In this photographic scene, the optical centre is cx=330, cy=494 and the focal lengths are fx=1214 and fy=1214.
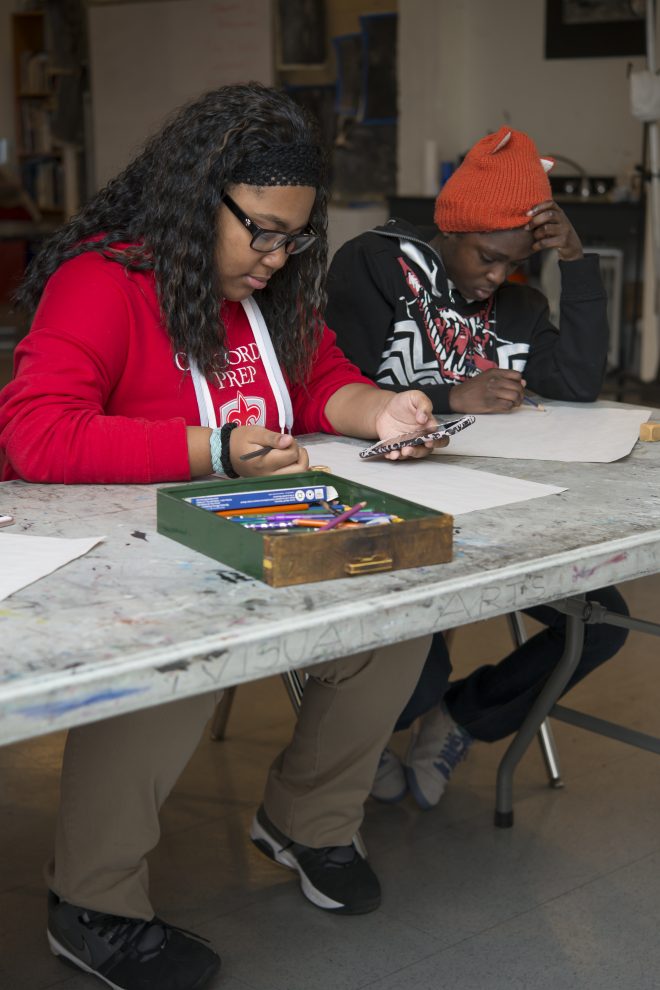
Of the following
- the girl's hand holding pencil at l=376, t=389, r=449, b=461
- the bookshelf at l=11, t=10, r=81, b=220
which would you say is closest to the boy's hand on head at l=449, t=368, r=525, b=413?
the girl's hand holding pencil at l=376, t=389, r=449, b=461

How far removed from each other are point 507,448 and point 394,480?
0.27 m

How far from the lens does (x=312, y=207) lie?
→ 68.5 inches

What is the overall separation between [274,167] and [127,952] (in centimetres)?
104

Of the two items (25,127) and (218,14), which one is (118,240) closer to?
(218,14)

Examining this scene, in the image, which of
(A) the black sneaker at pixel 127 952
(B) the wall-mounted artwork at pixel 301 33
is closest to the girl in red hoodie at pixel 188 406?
(A) the black sneaker at pixel 127 952

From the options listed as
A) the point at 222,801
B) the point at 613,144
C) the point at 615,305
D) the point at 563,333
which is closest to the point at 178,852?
the point at 222,801

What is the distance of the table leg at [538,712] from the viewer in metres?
1.93

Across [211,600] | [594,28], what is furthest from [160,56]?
[211,600]

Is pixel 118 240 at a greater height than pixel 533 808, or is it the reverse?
pixel 118 240

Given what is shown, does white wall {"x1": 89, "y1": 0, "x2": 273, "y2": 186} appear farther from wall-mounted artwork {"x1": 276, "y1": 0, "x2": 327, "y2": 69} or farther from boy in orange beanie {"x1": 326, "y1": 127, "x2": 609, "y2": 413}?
boy in orange beanie {"x1": 326, "y1": 127, "x2": 609, "y2": 413}

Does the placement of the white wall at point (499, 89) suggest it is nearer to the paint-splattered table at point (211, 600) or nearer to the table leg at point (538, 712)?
the table leg at point (538, 712)

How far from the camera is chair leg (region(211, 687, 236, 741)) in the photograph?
229 centimetres

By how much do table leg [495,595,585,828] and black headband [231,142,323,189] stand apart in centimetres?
76

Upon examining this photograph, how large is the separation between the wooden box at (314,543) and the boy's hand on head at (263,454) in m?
0.23
